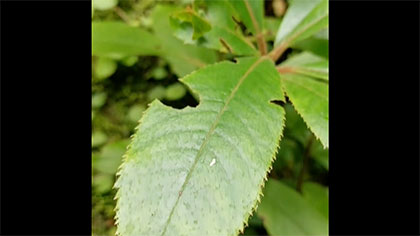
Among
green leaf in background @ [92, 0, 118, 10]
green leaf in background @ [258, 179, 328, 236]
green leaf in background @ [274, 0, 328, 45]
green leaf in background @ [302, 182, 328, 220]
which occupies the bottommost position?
green leaf in background @ [302, 182, 328, 220]

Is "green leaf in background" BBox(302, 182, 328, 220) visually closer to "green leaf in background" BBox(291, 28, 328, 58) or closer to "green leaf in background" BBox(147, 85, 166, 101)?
"green leaf in background" BBox(291, 28, 328, 58)

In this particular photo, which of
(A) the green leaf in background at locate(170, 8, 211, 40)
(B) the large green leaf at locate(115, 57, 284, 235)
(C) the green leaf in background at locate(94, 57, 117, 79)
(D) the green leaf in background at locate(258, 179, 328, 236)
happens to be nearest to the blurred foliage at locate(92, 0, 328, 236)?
(C) the green leaf in background at locate(94, 57, 117, 79)

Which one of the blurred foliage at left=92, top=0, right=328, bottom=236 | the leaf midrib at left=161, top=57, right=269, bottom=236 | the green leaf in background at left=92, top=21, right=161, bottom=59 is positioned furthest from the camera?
the blurred foliage at left=92, top=0, right=328, bottom=236

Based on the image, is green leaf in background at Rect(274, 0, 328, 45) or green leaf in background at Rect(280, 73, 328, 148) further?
green leaf in background at Rect(274, 0, 328, 45)

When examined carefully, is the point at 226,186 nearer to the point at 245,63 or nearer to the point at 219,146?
the point at 219,146

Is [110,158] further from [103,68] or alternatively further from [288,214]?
[288,214]

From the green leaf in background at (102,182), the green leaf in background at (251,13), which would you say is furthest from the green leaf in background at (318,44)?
the green leaf in background at (102,182)

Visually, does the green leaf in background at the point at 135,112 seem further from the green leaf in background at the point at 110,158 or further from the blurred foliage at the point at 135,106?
the green leaf in background at the point at 110,158
